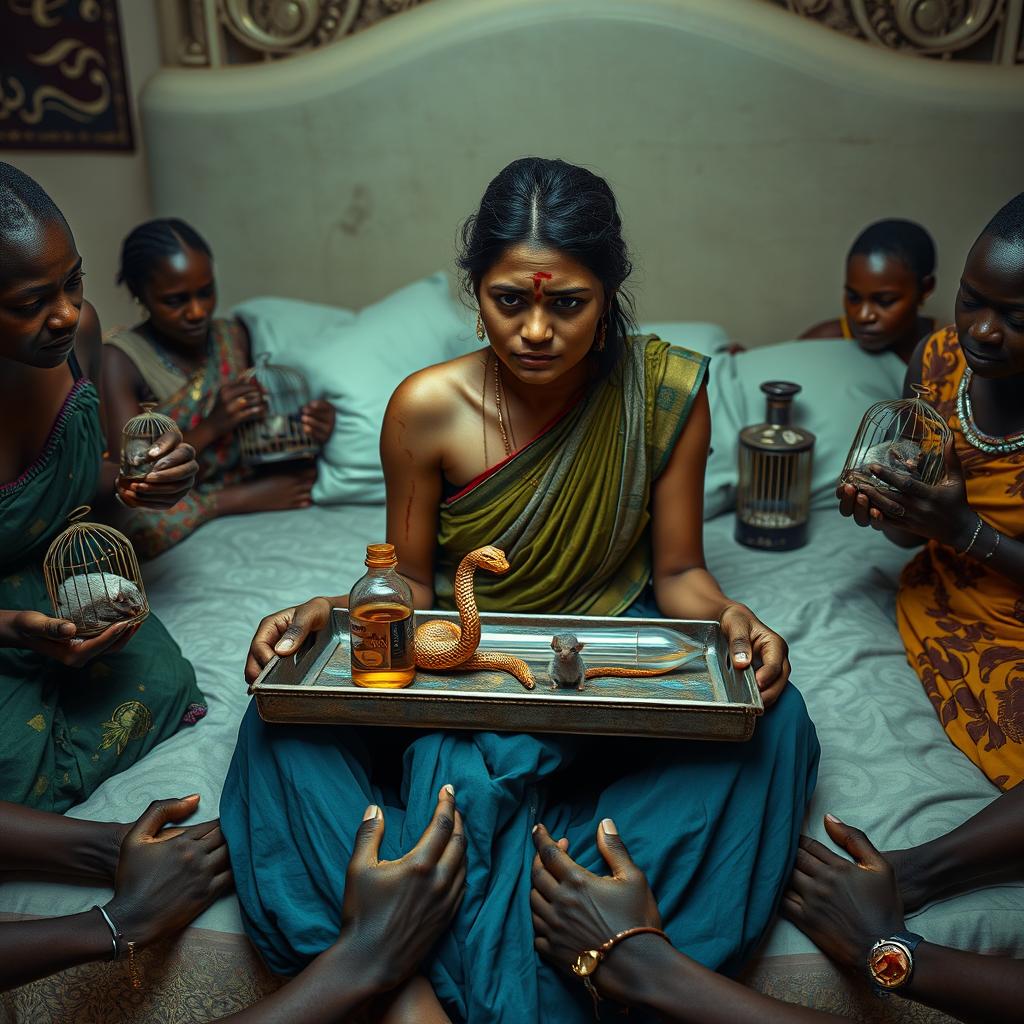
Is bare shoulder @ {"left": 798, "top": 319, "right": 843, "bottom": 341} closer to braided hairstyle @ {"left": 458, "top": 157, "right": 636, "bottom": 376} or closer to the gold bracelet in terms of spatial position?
braided hairstyle @ {"left": 458, "top": 157, "right": 636, "bottom": 376}

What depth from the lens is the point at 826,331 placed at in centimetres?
328

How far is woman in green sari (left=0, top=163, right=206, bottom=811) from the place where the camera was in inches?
66.5

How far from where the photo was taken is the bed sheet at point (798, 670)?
1.59 meters

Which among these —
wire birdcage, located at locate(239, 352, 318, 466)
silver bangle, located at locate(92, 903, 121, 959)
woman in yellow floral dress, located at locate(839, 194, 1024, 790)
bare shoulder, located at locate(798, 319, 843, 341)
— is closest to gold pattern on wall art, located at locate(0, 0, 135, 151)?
wire birdcage, located at locate(239, 352, 318, 466)

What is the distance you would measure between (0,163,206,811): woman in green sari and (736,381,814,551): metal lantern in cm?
142

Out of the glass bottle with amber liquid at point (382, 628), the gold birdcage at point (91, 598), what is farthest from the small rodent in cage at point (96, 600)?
the glass bottle with amber liquid at point (382, 628)

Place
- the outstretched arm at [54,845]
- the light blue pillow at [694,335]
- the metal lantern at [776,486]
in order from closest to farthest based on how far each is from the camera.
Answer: the outstretched arm at [54,845] → the metal lantern at [776,486] → the light blue pillow at [694,335]

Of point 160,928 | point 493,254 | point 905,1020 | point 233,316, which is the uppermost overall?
point 493,254

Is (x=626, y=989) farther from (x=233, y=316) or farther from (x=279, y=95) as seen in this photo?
(x=279, y=95)

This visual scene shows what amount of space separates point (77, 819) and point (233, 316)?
1.94 m

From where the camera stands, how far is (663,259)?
353 cm

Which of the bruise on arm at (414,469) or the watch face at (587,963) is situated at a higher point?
the bruise on arm at (414,469)

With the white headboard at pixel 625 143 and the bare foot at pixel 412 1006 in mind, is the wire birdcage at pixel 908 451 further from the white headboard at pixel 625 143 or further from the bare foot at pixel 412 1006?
the white headboard at pixel 625 143

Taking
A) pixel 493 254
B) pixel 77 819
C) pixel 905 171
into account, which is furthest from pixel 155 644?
pixel 905 171
